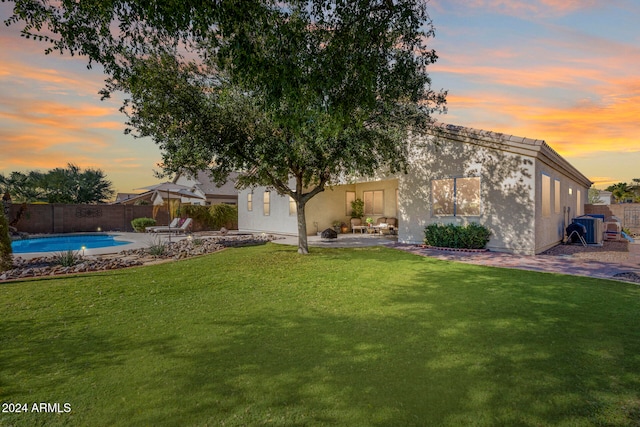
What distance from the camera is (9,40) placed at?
8359 millimetres

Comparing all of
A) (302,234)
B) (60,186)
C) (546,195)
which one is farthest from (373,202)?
(60,186)

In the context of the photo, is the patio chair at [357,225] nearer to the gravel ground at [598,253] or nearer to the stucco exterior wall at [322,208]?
the stucco exterior wall at [322,208]

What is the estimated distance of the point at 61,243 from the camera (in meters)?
18.2

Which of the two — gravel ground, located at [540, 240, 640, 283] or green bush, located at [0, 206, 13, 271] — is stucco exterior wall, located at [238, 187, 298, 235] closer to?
green bush, located at [0, 206, 13, 271]

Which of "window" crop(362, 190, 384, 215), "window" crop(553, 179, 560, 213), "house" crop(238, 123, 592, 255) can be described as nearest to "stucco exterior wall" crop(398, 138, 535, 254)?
"house" crop(238, 123, 592, 255)

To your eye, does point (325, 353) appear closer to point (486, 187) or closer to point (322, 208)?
point (486, 187)

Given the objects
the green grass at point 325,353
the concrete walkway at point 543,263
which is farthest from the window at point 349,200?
the green grass at point 325,353

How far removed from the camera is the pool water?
15.7 meters

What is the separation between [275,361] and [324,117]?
477cm

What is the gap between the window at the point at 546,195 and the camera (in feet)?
39.1

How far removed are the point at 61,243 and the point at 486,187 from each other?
21367mm

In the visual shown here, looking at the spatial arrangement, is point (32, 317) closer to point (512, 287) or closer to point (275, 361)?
point (275, 361)

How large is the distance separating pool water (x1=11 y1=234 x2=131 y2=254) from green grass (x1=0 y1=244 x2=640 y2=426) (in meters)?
11.0

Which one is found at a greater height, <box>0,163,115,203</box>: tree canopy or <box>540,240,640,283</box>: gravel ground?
<box>0,163,115,203</box>: tree canopy
